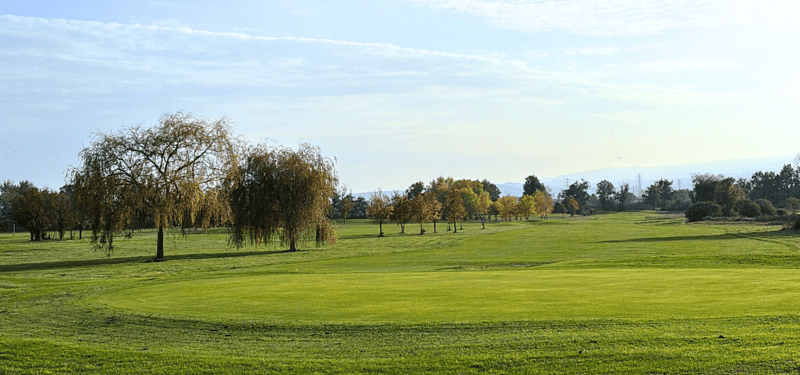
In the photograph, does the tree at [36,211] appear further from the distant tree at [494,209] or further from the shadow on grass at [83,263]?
the distant tree at [494,209]

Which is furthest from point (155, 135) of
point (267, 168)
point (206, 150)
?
point (267, 168)

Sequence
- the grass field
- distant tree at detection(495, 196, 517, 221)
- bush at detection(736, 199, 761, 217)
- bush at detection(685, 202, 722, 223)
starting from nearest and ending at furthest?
the grass field
bush at detection(736, 199, 761, 217)
bush at detection(685, 202, 722, 223)
distant tree at detection(495, 196, 517, 221)

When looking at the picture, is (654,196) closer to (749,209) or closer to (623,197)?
(623,197)

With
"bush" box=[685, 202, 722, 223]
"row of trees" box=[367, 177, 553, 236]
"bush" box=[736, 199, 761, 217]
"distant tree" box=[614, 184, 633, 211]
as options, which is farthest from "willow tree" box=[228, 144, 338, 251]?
"distant tree" box=[614, 184, 633, 211]

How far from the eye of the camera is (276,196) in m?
47.2

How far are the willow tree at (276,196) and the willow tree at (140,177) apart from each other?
219 inches

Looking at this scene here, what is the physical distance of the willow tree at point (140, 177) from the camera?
39.4 m

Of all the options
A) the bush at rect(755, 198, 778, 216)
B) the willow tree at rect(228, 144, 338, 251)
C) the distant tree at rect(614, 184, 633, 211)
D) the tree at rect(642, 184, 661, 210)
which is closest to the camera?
the willow tree at rect(228, 144, 338, 251)

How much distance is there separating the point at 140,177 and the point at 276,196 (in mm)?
10423

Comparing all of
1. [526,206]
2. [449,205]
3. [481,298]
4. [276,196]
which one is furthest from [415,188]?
[481,298]

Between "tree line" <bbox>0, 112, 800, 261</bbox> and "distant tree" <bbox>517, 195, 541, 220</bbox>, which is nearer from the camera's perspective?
"tree line" <bbox>0, 112, 800, 261</bbox>

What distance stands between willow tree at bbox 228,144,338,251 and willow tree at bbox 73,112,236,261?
5.56 m

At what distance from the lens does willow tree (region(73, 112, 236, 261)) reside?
39.4 meters

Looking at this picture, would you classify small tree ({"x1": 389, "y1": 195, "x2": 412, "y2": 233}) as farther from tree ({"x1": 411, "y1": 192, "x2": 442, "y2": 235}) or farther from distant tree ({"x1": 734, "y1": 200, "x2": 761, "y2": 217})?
distant tree ({"x1": 734, "y1": 200, "x2": 761, "y2": 217})
